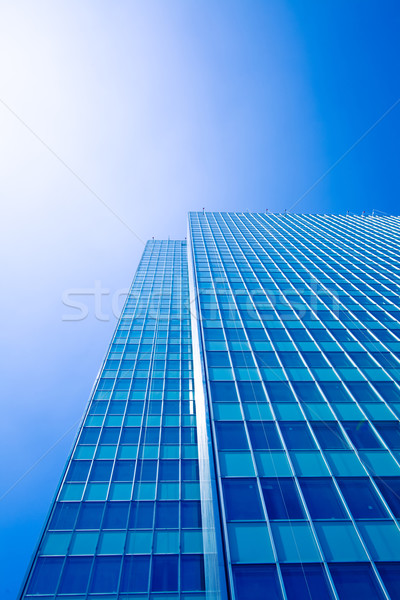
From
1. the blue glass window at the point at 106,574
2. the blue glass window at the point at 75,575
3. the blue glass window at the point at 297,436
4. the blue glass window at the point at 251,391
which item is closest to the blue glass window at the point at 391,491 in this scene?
the blue glass window at the point at 297,436

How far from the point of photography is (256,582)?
31.3 feet

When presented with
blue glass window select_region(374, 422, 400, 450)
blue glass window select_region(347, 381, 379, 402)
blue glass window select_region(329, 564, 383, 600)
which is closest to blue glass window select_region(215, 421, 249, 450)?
blue glass window select_region(329, 564, 383, 600)

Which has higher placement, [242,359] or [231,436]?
[242,359]

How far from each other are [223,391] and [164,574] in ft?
33.3

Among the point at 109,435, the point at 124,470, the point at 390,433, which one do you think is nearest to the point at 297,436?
the point at 390,433

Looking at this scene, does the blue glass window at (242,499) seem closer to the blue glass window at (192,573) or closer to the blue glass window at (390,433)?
the blue glass window at (390,433)

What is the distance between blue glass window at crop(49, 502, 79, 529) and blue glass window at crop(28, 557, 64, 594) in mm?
1770

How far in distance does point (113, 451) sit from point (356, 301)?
25.3 m

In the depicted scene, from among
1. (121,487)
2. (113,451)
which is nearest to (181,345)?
(113,451)

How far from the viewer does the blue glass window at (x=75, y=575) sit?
1557cm

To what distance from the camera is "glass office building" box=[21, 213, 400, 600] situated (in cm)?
1044

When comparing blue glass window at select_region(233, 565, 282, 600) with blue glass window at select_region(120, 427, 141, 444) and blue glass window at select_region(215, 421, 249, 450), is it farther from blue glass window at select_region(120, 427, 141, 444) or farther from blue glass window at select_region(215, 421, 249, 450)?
blue glass window at select_region(120, 427, 141, 444)

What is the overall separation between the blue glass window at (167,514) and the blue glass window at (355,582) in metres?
11.9

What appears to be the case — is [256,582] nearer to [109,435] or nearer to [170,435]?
[170,435]
